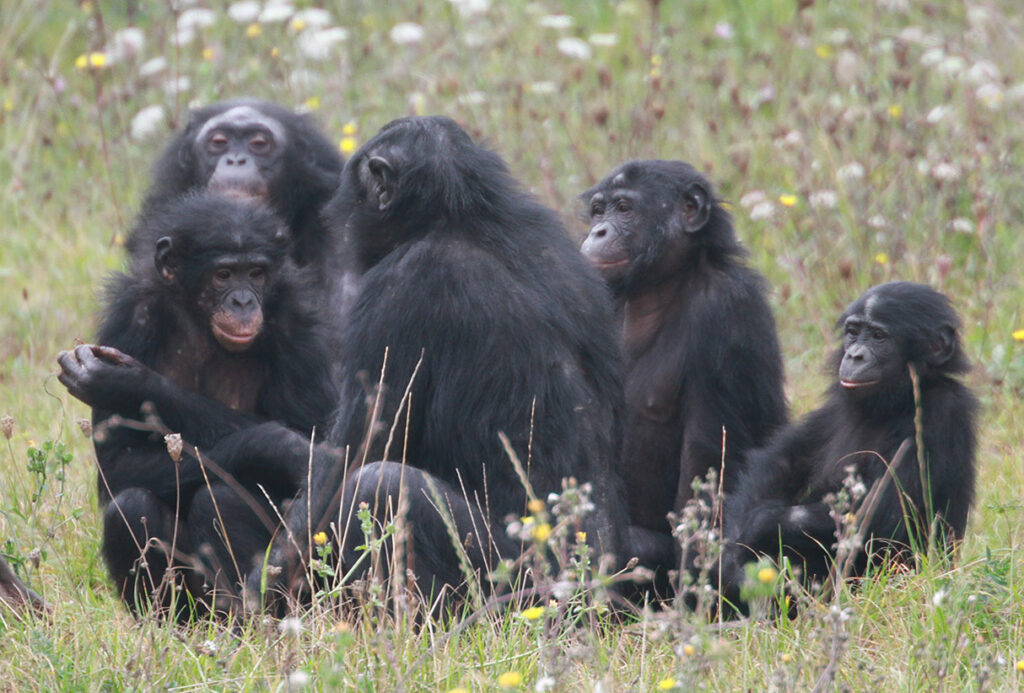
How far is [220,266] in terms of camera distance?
5301 mm

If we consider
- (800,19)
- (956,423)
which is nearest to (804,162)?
A: (800,19)

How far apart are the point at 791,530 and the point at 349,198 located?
207 centimetres

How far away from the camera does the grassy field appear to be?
393 centimetres

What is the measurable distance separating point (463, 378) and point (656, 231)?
1564 millimetres

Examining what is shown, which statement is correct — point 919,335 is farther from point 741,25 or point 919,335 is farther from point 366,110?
point 741,25

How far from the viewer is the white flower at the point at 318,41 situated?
9.92m

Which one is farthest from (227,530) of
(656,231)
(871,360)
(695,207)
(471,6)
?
(471,6)

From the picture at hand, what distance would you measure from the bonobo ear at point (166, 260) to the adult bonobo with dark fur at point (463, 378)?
0.95 metres

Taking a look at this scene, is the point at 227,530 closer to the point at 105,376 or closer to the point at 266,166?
the point at 105,376

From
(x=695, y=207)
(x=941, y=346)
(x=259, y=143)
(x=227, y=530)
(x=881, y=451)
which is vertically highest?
(x=259, y=143)

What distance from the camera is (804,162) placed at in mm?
8844

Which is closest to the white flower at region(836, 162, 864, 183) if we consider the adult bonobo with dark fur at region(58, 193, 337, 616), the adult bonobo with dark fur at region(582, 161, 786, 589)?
the adult bonobo with dark fur at region(582, 161, 786, 589)

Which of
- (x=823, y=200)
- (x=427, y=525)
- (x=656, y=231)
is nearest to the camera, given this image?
(x=427, y=525)

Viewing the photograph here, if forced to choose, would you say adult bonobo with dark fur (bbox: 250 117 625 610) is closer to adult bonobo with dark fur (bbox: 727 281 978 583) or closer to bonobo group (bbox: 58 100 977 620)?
bonobo group (bbox: 58 100 977 620)
